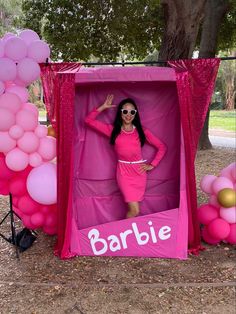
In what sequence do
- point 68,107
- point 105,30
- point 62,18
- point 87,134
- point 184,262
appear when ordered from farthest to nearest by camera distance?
point 105,30 → point 62,18 → point 87,134 → point 184,262 → point 68,107

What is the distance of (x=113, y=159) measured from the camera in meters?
4.84

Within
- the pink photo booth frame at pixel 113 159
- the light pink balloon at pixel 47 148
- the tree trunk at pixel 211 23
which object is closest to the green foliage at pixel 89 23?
the tree trunk at pixel 211 23

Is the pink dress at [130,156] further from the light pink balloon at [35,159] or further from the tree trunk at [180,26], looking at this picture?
the tree trunk at [180,26]

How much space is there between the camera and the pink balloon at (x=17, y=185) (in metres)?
4.19

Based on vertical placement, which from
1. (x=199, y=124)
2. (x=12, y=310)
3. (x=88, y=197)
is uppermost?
(x=199, y=124)

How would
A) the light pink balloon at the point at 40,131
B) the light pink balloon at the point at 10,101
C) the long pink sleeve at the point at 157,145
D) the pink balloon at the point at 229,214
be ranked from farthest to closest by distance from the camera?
the long pink sleeve at the point at 157,145 → the pink balloon at the point at 229,214 → the light pink balloon at the point at 40,131 → the light pink balloon at the point at 10,101

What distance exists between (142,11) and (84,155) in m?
6.59

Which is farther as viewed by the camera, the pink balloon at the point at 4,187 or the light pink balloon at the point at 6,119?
the pink balloon at the point at 4,187

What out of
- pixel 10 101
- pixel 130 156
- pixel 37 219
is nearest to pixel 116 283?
pixel 37 219

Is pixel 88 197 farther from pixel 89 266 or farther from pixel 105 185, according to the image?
pixel 89 266

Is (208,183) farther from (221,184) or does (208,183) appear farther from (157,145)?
(157,145)

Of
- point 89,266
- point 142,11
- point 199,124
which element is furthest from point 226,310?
point 142,11

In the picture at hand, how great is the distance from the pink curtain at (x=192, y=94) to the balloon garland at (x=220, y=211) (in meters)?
0.44

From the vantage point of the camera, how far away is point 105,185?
4926mm
